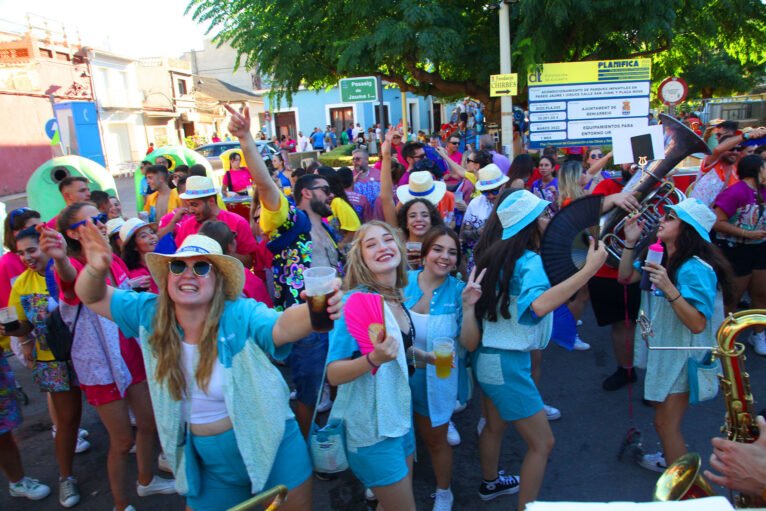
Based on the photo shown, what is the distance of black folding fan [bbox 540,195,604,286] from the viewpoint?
3.06 meters

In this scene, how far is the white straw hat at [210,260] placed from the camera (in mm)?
2182

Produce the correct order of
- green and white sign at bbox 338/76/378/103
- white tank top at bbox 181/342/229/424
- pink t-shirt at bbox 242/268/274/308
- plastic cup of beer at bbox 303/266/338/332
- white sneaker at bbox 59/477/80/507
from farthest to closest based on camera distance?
green and white sign at bbox 338/76/378/103
white sneaker at bbox 59/477/80/507
pink t-shirt at bbox 242/268/274/308
white tank top at bbox 181/342/229/424
plastic cup of beer at bbox 303/266/338/332

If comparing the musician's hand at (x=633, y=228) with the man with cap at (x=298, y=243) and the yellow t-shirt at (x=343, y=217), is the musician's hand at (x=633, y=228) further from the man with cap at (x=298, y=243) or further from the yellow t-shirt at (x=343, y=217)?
the yellow t-shirt at (x=343, y=217)

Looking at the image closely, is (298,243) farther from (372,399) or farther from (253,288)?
→ (372,399)

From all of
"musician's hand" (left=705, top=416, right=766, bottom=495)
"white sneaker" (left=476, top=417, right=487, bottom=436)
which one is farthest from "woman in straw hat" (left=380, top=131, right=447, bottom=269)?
"musician's hand" (left=705, top=416, right=766, bottom=495)

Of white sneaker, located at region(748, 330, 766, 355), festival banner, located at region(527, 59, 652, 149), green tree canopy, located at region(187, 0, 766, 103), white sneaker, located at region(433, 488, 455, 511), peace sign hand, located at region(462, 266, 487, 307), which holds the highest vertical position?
green tree canopy, located at region(187, 0, 766, 103)

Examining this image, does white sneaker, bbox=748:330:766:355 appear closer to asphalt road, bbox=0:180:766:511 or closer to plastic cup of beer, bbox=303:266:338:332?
asphalt road, bbox=0:180:766:511

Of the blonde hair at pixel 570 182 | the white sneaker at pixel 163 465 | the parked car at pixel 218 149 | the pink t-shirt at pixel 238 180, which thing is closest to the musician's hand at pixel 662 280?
the blonde hair at pixel 570 182

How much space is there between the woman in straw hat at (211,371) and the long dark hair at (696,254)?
2.05 metres

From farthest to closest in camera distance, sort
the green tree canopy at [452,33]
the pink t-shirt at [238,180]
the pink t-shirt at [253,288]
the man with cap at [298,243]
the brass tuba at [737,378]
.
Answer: the green tree canopy at [452,33], the pink t-shirt at [238,180], the pink t-shirt at [253,288], the man with cap at [298,243], the brass tuba at [737,378]

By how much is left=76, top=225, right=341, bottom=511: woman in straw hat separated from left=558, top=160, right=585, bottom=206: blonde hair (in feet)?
12.1

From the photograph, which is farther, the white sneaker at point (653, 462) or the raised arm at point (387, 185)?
the raised arm at point (387, 185)

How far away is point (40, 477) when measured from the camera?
3791mm

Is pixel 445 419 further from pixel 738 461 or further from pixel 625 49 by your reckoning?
pixel 625 49
